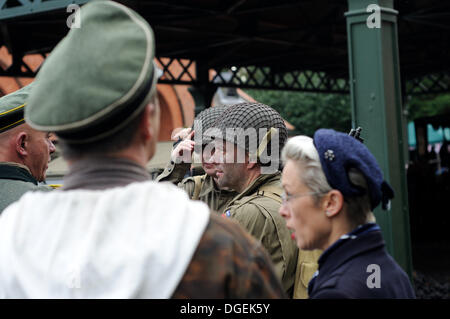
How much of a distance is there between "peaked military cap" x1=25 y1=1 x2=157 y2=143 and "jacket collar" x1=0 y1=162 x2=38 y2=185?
5.29 feet

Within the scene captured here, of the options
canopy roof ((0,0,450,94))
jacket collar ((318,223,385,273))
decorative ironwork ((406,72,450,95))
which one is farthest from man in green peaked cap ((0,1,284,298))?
decorative ironwork ((406,72,450,95))

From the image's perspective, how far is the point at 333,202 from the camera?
6.93ft

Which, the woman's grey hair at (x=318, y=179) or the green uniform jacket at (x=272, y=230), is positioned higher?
the woman's grey hair at (x=318, y=179)

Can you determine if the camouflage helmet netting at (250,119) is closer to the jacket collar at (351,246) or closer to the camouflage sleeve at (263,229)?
the camouflage sleeve at (263,229)

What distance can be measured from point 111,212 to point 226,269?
0.28 meters

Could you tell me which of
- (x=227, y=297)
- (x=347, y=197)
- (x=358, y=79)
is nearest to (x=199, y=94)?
(x=358, y=79)

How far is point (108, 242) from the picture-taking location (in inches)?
48.8

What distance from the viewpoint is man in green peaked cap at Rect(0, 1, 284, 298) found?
1.22m

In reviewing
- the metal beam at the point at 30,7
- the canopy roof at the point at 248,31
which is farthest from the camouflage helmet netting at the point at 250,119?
the canopy roof at the point at 248,31

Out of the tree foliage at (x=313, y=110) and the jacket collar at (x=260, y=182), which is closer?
the jacket collar at (x=260, y=182)

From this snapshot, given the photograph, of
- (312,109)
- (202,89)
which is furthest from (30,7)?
(312,109)

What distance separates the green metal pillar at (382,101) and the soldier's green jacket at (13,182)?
9.79 feet

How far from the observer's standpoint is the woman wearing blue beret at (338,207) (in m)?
2.01
